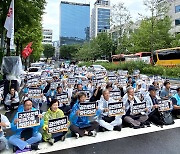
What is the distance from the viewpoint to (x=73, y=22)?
455 feet

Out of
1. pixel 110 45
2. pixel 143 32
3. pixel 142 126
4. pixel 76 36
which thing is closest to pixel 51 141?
pixel 142 126

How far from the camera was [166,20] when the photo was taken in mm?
42625

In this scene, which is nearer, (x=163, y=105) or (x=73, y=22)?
(x=163, y=105)

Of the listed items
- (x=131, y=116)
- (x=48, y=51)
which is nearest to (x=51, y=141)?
(x=131, y=116)

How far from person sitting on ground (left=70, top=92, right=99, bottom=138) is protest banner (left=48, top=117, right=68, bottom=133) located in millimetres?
542

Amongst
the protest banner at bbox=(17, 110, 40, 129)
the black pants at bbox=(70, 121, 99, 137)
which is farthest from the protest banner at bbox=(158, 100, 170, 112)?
the protest banner at bbox=(17, 110, 40, 129)

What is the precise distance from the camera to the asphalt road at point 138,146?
563 cm

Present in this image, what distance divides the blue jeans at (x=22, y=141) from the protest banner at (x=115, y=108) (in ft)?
7.31

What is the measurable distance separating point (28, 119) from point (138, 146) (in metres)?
2.81

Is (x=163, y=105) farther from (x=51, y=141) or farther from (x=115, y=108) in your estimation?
(x=51, y=141)

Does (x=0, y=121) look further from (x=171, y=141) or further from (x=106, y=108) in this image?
(x=171, y=141)

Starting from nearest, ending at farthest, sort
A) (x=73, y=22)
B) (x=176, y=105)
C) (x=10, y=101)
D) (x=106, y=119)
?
(x=106, y=119) < (x=176, y=105) < (x=10, y=101) < (x=73, y=22)

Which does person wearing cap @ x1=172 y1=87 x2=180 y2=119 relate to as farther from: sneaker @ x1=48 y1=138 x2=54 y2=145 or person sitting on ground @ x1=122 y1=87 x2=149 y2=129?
sneaker @ x1=48 y1=138 x2=54 y2=145

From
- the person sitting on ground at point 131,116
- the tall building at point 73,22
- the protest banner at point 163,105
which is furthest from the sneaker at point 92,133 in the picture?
the tall building at point 73,22
